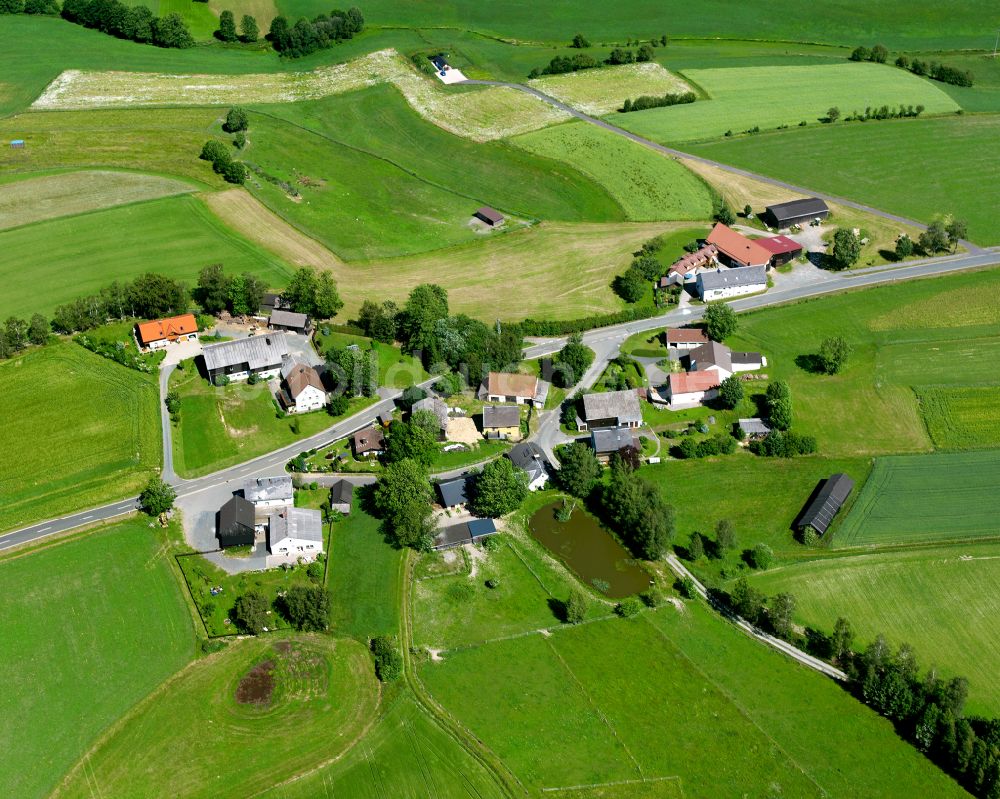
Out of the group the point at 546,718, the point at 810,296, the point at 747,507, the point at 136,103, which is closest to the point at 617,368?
the point at 747,507

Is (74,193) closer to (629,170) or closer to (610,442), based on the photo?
(629,170)

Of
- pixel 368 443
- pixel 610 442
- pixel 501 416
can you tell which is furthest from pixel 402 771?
pixel 501 416

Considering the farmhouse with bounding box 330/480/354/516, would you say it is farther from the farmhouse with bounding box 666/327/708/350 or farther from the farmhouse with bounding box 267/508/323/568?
the farmhouse with bounding box 666/327/708/350

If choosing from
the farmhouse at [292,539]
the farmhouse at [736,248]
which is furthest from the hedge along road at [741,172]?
the farmhouse at [292,539]

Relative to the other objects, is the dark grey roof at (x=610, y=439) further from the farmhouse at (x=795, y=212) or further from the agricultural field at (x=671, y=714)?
the farmhouse at (x=795, y=212)

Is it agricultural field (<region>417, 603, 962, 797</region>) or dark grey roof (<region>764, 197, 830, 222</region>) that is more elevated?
dark grey roof (<region>764, 197, 830, 222</region>)

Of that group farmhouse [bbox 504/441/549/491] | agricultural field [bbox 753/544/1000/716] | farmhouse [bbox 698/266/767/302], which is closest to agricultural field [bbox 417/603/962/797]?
agricultural field [bbox 753/544/1000/716]

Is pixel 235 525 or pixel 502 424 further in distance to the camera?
pixel 502 424
